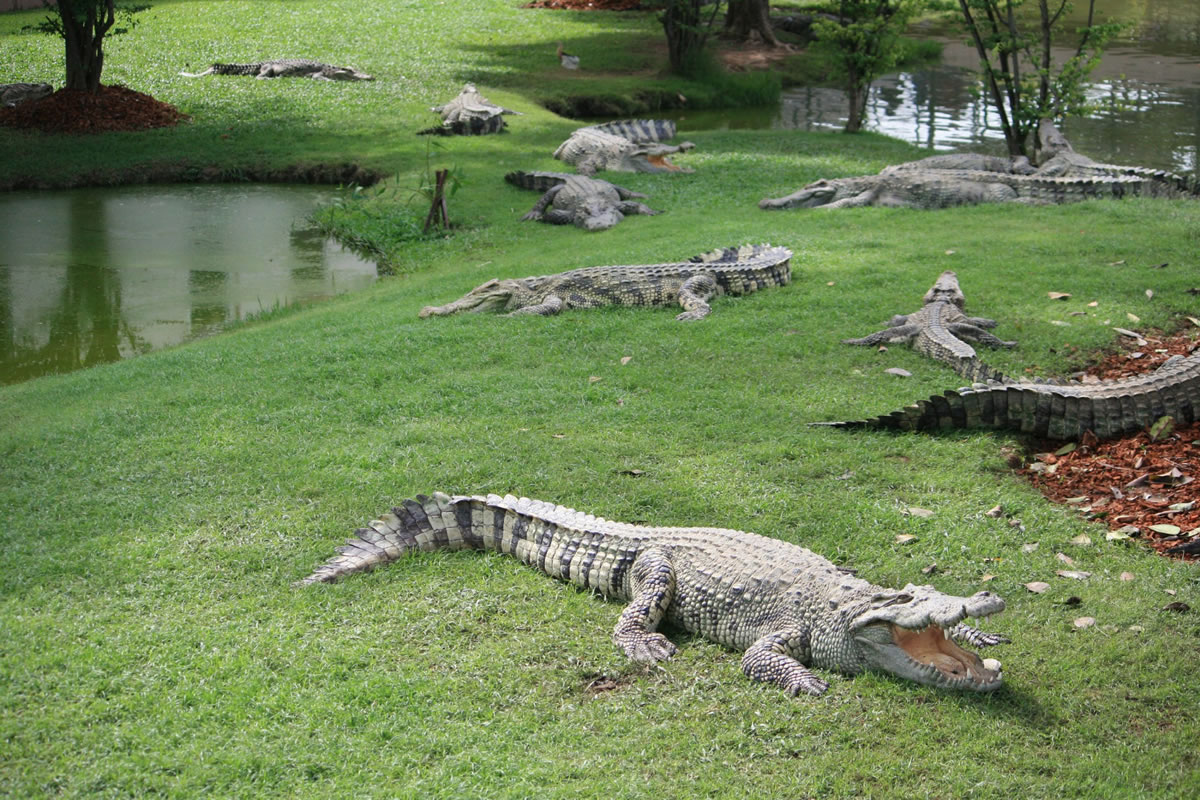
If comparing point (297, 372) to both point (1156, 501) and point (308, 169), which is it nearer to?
point (1156, 501)

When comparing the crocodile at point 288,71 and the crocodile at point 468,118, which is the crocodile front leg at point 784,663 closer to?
the crocodile at point 468,118

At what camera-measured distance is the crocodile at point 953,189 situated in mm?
12320

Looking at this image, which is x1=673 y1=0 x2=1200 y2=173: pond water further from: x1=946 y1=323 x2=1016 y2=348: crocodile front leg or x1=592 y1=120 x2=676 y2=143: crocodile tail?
x1=946 y1=323 x2=1016 y2=348: crocodile front leg

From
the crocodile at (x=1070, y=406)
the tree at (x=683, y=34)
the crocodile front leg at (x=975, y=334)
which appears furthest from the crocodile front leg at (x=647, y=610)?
the tree at (x=683, y=34)

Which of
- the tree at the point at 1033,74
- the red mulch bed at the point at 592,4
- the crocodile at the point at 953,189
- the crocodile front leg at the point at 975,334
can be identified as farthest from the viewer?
the red mulch bed at the point at 592,4

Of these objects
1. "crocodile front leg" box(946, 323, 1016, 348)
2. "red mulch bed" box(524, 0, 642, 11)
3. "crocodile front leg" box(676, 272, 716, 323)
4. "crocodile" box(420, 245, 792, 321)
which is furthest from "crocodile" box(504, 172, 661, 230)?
"red mulch bed" box(524, 0, 642, 11)

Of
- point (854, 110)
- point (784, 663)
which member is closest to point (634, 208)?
point (854, 110)

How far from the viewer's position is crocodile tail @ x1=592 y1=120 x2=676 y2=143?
1734 cm

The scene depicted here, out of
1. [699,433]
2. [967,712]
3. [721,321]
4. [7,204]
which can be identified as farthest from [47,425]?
[7,204]

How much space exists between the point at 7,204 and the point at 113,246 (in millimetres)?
3021

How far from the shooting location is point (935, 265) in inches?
392

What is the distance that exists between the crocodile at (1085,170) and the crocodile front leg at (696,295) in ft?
20.5

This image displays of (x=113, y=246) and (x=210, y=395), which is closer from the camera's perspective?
(x=210, y=395)

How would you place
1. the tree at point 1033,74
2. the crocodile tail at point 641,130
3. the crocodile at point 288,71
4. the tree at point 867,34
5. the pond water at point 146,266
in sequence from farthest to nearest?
the crocodile at point 288,71
the crocodile tail at point 641,130
the tree at point 867,34
the tree at point 1033,74
the pond water at point 146,266
